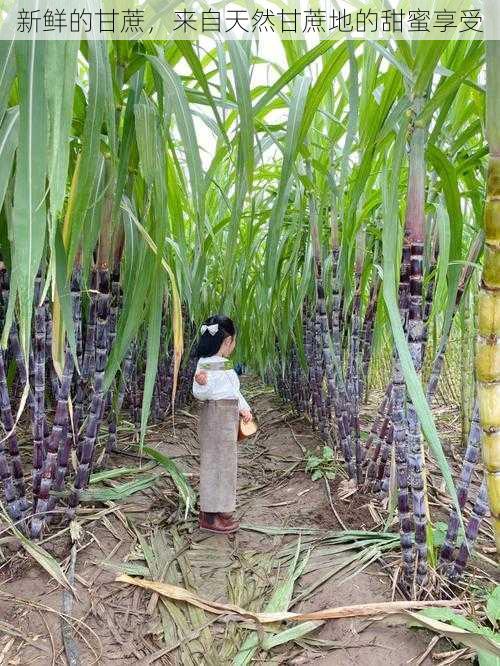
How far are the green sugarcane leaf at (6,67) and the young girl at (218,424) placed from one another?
30.2 inches

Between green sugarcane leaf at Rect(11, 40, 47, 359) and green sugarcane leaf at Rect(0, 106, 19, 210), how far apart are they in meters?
0.15

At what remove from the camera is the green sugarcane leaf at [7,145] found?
0.63 metres

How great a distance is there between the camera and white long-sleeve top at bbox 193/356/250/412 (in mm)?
1248

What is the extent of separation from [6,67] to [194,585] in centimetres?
94

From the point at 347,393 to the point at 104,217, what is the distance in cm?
79

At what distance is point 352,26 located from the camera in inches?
30.8

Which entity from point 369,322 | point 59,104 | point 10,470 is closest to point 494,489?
point 59,104

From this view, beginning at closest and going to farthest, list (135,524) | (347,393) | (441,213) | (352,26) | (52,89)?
1. (52,89)
2. (352,26)
3. (441,213)
4. (135,524)
5. (347,393)

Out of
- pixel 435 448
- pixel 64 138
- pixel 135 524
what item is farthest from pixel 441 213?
pixel 135 524

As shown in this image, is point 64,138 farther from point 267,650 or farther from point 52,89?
point 267,650

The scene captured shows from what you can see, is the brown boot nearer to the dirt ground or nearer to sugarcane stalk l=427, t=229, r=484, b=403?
the dirt ground

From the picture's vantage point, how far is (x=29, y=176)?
48 cm

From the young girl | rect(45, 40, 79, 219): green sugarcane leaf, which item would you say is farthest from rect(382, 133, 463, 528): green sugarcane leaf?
the young girl

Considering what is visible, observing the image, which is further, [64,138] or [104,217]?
[104,217]
